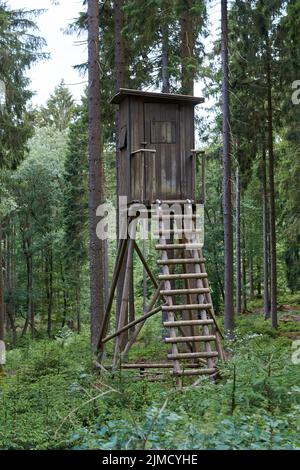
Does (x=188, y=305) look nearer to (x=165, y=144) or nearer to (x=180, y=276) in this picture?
(x=180, y=276)

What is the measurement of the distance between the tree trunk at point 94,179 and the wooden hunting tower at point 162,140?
1247 mm

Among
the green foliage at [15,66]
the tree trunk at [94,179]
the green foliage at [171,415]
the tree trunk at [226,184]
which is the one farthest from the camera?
the green foliage at [15,66]

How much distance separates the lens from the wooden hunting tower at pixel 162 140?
1125 centimetres

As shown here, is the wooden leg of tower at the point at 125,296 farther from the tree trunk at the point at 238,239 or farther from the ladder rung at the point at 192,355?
the tree trunk at the point at 238,239

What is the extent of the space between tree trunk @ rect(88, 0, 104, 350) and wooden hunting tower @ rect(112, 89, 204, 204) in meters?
1.25

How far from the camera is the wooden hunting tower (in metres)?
11.2

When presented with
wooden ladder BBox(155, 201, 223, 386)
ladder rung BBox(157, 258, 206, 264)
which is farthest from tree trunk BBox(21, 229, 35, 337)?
ladder rung BBox(157, 258, 206, 264)

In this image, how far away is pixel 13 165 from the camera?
18.8 m

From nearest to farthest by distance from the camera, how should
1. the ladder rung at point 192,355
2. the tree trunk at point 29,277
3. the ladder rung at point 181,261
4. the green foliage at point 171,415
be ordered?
the green foliage at point 171,415 → the ladder rung at point 192,355 → the ladder rung at point 181,261 → the tree trunk at point 29,277

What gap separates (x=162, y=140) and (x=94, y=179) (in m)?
2.00

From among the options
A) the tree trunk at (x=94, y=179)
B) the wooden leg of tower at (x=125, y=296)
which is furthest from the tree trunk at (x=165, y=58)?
the wooden leg of tower at (x=125, y=296)

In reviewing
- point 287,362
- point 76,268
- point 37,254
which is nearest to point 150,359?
point 287,362

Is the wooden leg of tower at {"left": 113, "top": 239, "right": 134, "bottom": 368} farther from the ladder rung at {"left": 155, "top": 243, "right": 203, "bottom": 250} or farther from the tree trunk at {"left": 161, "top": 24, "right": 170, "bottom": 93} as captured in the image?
the tree trunk at {"left": 161, "top": 24, "right": 170, "bottom": 93}

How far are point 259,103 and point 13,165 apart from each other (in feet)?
30.0
